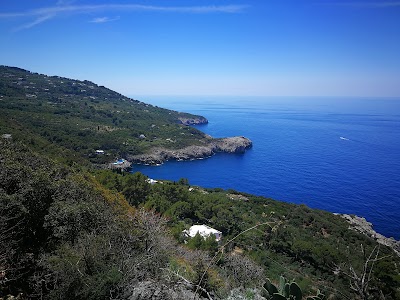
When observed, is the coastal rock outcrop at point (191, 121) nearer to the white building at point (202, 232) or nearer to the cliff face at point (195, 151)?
the cliff face at point (195, 151)

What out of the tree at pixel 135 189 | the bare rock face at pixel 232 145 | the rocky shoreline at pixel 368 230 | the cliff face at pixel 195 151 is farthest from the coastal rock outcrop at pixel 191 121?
the tree at pixel 135 189

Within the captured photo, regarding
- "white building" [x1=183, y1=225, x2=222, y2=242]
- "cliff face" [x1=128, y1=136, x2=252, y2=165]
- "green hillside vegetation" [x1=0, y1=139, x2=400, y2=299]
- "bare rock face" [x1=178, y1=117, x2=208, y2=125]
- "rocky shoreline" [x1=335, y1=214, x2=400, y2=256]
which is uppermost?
"green hillside vegetation" [x1=0, y1=139, x2=400, y2=299]

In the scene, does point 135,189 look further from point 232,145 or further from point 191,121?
point 191,121

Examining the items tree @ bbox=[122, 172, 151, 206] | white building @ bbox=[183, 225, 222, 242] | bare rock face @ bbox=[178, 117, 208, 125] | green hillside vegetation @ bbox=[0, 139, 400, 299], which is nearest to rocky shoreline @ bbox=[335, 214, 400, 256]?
green hillside vegetation @ bbox=[0, 139, 400, 299]

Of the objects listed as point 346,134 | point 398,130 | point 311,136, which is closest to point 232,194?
point 311,136

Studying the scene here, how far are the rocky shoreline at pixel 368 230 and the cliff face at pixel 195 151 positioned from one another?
48022 millimetres

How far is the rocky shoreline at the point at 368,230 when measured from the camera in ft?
112

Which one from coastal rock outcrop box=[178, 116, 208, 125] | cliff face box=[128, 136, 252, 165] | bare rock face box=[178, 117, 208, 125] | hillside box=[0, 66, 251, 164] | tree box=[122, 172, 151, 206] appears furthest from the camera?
bare rock face box=[178, 117, 208, 125]

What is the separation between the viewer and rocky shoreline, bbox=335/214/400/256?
112 feet

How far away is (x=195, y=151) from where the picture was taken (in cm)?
8331

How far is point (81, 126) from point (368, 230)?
79.9 metres

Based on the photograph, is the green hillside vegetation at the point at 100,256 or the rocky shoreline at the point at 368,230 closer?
the green hillside vegetation at the point at 100,256

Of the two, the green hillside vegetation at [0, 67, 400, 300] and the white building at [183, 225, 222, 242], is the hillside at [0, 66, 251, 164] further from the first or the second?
the white building at [183, 225, 222, 242]

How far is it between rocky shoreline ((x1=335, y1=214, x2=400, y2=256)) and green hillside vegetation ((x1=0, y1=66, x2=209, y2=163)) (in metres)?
44.5
